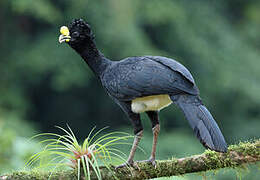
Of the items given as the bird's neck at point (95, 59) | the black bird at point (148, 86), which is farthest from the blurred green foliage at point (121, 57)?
the black bird at point (148, 86)

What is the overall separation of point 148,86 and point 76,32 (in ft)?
2.88

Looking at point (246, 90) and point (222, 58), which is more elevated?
point (222, 58)

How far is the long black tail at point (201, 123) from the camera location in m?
3.39

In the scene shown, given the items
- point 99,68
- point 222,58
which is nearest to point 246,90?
point 222,58

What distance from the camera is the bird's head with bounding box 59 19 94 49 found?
168 inches

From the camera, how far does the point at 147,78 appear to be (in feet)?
13.0

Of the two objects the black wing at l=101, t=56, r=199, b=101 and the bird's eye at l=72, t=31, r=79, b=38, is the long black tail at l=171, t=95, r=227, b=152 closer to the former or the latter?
the black wing at l=101, t=56, r=199, b=101

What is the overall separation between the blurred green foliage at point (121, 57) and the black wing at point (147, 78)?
25.1 ft

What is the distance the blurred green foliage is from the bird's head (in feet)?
24.5

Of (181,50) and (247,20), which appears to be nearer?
(181,50)

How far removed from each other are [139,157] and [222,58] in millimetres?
4467

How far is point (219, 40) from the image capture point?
14141 millimetres

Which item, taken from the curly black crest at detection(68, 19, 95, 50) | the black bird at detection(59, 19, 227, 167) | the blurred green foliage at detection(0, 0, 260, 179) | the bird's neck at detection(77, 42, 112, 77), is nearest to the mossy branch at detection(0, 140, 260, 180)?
the black bird at detection(59, 19, 227, 167)

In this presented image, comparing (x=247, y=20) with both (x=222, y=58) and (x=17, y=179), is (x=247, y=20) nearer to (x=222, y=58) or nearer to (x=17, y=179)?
(x=222, y=58)
